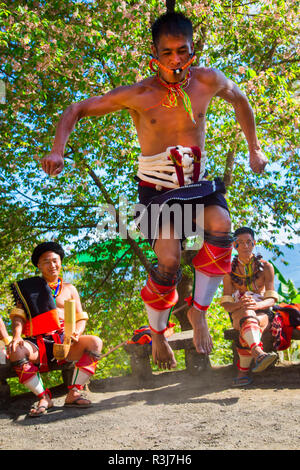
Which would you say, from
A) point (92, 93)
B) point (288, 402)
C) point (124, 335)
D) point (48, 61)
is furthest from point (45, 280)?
point (124, 335)

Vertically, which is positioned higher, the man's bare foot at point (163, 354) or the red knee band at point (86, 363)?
the man's bare foot at point (163, 354)

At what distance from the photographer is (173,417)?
378 cm

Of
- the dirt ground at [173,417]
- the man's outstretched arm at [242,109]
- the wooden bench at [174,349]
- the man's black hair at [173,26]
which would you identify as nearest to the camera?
the man's black hair at [173,26]

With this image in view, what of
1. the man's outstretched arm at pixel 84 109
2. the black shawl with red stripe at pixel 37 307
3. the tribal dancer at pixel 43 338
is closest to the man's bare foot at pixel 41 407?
the tribal dancer at pixel 43 338

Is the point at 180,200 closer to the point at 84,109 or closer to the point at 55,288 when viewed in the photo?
the point at 84,109

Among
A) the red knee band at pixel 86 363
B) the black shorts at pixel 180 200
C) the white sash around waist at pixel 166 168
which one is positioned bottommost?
the red knee band at pixel 86 363

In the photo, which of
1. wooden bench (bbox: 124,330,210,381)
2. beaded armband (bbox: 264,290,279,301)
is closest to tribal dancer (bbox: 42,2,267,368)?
beaded armband (bbox: 264,290,279,301)

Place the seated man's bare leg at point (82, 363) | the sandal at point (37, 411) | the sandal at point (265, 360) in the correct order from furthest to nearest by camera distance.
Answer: the seated man's bare leg at point (82, 363)
the sandal at point (37, 411)
the sandal at point (265, 360)

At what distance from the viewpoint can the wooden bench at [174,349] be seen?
209 inches

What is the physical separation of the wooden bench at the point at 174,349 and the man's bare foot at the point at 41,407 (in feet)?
3.93

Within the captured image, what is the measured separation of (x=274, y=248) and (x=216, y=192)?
7975 millimetres

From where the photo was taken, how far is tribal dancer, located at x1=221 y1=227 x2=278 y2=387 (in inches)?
186

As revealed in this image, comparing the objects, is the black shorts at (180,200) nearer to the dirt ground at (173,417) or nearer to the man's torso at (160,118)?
the man's torso at (160,118)

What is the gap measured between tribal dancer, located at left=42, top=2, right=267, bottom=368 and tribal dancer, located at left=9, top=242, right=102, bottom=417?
6.50 feet
